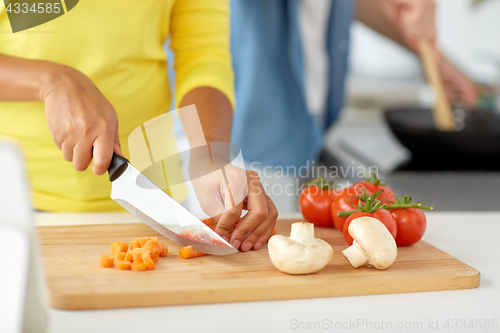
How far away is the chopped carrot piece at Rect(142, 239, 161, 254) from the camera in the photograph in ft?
2.30

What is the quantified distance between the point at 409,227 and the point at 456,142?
97 centimetres

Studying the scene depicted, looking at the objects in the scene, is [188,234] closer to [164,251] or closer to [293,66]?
[164,251]

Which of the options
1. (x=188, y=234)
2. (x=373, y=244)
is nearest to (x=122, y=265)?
(x=188, y=234)

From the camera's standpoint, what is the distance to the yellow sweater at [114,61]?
96 cm

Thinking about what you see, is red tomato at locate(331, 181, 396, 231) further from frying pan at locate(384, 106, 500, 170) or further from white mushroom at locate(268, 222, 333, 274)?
frying pan at locate(384, 106, 500, 170)

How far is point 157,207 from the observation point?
0.79 m

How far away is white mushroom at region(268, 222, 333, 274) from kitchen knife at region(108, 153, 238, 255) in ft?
0.32

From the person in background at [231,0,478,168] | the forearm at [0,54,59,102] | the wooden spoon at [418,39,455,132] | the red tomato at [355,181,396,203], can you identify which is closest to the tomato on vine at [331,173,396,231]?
the red tomato at [355,181,396,203]

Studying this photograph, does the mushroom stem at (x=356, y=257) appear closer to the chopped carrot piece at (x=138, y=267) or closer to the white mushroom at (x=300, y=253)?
the white mushroom at (x=300, y=253)

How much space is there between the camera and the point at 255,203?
31.5 inches

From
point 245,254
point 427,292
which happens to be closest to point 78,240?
point 245,254

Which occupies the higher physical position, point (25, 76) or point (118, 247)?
point (25, 76)

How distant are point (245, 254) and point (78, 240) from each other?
11.3 inches

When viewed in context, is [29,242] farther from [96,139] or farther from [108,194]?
[108,194]
